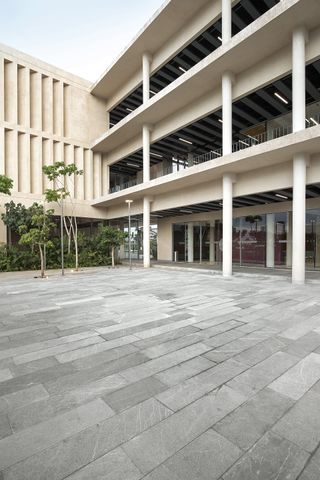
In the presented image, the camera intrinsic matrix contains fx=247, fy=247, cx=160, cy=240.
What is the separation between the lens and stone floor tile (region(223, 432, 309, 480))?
67.0 inches

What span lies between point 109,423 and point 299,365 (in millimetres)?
2531

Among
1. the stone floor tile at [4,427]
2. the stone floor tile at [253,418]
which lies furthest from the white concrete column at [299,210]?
the stone floor tile at [4,427]

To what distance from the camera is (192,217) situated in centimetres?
2080

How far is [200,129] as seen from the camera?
53.3 feet

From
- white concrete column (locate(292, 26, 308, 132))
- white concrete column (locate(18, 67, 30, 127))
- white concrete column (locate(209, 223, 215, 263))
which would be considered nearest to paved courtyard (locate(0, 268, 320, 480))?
white concrete column (locate(292, 26, 308, 132))

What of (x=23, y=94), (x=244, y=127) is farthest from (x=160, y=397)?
(x=23, y=94)

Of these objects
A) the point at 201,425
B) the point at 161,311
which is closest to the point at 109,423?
the point at 201,425

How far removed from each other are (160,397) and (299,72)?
1151 cm

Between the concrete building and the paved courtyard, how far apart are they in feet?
24.4

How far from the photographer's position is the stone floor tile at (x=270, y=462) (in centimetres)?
170

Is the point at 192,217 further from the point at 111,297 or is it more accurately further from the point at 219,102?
the point at 111,297

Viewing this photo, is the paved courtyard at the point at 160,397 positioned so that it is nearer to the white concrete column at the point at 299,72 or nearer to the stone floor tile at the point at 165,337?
the stone floor tile at the point at 165,337

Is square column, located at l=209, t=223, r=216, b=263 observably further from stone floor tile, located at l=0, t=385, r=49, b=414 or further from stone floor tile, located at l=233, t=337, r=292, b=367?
stone floor tile, located at l=0, t=385, r=49, b=414

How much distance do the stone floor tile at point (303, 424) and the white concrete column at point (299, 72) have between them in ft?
31.7
